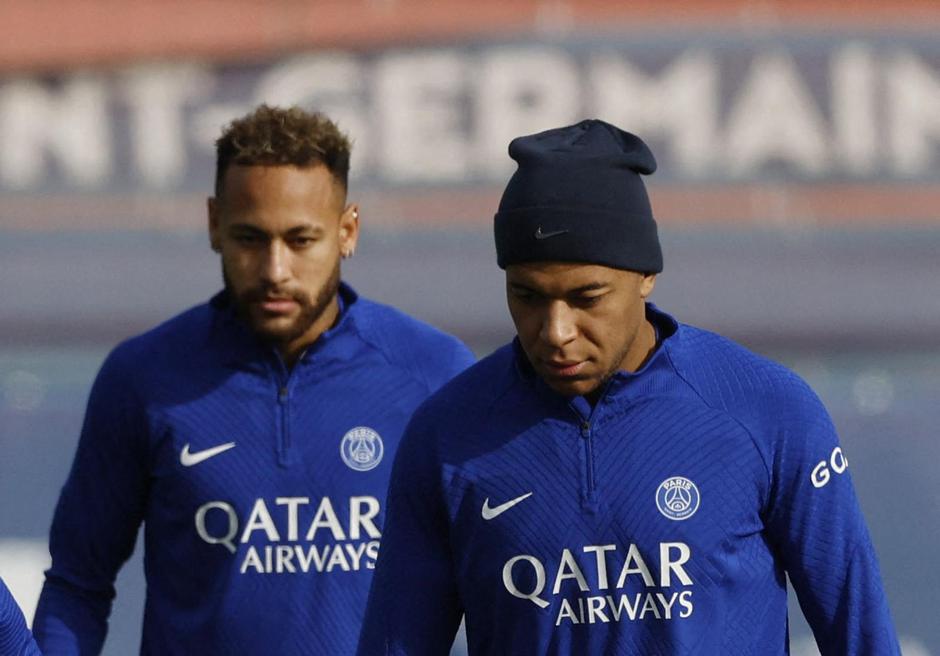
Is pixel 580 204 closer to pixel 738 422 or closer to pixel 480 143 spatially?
pixel 738 422

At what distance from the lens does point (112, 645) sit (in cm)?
630

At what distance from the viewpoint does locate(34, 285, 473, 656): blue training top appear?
12.0 ft

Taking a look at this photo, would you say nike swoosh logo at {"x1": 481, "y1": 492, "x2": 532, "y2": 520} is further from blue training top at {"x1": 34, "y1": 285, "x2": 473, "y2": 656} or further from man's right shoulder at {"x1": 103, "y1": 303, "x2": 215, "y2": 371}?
man's right shoulder at {"x1": 103, "y1": 303, "x2": 215, "y2": 371}

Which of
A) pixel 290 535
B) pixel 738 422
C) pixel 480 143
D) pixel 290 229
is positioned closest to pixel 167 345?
pixel 290 229

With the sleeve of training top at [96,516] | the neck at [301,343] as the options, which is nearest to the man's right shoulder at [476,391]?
the neck at [301,343]

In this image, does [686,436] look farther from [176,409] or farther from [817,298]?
[817,298]

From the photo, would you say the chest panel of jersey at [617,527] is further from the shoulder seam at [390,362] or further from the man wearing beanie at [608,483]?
the shoulder seam at [390,362]

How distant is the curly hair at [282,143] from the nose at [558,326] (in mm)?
1116

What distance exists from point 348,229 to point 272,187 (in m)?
0.22

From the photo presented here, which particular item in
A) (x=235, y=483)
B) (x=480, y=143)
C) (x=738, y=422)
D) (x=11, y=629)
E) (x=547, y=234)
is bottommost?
(x=11, y=629)

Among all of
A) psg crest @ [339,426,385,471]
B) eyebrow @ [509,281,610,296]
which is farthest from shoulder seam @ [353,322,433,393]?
eyebrow @ [509,281,610,296]

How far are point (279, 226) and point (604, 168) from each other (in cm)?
99

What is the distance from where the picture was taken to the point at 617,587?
2854 millimetres

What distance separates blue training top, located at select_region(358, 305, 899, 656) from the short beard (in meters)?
0.81
